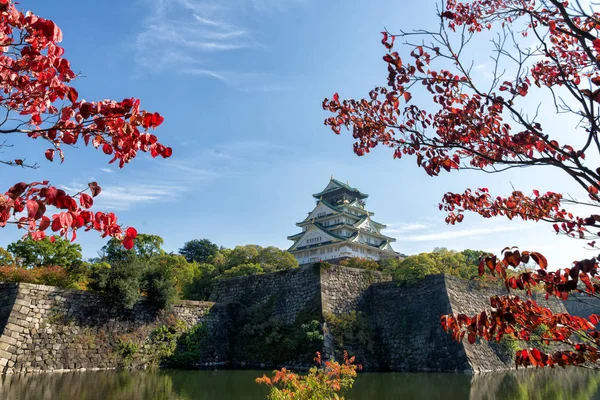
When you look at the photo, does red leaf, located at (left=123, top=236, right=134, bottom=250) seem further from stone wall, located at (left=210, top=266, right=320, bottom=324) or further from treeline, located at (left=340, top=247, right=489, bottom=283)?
stone wall, located at (left=210, top=266, right=320, bottom=324)

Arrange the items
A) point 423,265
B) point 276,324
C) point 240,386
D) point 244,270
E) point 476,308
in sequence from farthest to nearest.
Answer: point 244,270, point 423,265, point 476,308, point 276,324, point 240,386

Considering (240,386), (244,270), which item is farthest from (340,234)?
(240,386)

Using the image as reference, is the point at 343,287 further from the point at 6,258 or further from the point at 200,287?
the point at 6,258

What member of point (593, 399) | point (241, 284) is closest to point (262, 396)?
point (593, 399)

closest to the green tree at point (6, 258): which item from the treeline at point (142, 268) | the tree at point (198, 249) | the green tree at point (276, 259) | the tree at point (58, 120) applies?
the treeline at point (142, 268)

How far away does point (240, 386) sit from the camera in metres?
8.30

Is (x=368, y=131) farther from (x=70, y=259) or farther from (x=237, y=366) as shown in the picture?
(x=70, y=259)

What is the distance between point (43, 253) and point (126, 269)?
750 centimetres

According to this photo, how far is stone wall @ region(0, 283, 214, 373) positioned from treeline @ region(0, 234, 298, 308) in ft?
1.82

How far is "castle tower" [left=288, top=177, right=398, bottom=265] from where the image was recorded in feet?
99.2

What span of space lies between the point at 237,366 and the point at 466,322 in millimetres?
11833

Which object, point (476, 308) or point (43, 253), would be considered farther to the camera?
point (43, 253)

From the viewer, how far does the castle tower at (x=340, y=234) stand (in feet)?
99.2

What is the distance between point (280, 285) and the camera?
46.3 feet
